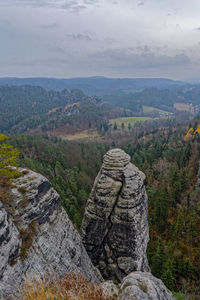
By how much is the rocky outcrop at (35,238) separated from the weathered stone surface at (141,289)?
14.6 feet

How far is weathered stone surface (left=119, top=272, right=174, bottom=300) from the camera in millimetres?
11125

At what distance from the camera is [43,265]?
41.2 feet

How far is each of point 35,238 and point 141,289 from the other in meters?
7.77

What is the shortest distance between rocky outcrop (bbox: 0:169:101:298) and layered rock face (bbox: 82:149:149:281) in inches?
116

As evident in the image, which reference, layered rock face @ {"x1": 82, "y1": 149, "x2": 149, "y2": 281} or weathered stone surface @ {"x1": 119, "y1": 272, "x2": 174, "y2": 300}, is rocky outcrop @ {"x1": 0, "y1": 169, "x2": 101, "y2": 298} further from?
weathered stone surface @ {"x1": 119, "y1": 272, "x2": 174, "y2": 300}

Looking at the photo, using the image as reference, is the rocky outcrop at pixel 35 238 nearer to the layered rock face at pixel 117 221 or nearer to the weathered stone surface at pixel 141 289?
the layered rock face at pixel 117 221

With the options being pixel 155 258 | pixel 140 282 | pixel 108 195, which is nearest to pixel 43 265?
pixel 140 282

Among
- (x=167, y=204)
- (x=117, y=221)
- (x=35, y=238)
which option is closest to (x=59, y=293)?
(x=35, y=238)

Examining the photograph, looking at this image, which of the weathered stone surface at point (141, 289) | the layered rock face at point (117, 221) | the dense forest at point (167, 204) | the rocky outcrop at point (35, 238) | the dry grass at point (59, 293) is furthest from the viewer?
the dense forest at point (167, 204)

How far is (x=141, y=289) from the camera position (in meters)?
11.9

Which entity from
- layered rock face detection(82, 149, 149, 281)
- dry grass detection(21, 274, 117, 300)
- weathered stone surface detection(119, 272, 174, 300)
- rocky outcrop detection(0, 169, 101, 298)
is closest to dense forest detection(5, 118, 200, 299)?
layered rock face detection(82, 149, 149, 281)

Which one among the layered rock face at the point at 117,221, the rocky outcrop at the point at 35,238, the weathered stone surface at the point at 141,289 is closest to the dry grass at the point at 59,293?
the rocky outcrop at the point at 35,238

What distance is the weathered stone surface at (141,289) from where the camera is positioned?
1112cm

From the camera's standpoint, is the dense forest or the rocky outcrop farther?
the dense forest
